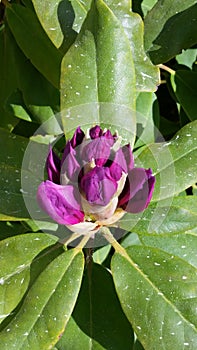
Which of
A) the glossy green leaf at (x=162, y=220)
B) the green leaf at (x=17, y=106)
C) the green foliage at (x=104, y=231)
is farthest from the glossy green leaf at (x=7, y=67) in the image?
the glossy green leaf at (x=162, y=220)

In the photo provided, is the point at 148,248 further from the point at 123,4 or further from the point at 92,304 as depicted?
the point at 123,4

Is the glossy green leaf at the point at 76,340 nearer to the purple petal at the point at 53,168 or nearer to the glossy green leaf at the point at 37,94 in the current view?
the purple petal at the point at 53,168

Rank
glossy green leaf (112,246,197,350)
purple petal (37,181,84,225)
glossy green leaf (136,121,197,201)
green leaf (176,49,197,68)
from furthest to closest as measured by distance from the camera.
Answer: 1. green leaf (176,49,197,68)
2. glossy green leaf (136,121,197,201)
3. glossy green leaf (112,246,197,350)
4. purple petal (37,181,84,225)

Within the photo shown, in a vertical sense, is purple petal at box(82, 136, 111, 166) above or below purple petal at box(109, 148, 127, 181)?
above

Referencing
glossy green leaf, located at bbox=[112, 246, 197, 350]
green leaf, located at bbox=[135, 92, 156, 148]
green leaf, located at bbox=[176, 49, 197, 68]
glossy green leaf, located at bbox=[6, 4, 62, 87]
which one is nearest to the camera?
glossy green leaf, located at bbox=[112, 246, 197, 350]

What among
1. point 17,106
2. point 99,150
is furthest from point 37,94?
point 99,150

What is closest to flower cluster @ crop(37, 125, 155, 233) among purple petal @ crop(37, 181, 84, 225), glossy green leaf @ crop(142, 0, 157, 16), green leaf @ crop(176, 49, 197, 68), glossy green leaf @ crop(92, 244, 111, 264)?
purple petal @ crop(37, 181, 84, 225)

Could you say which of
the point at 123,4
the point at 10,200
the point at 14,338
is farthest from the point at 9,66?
the point at 14,338

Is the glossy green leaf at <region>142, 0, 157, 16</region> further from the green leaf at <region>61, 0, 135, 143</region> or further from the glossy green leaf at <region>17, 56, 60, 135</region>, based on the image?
the green leaf at <region>61, 0, 135, 143</region>
